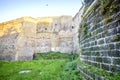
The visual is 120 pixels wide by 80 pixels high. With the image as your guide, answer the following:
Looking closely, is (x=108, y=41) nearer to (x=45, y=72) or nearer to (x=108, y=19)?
(x=108, y=19)

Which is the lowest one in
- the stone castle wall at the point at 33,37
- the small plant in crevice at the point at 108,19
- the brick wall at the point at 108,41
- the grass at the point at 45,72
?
the grass at the point at 45,72

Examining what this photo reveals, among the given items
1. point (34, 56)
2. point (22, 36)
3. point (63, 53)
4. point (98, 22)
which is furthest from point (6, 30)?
point (98, 22)

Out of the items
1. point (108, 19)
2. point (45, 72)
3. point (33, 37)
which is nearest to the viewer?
point (108, 19)

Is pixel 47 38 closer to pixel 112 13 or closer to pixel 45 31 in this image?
pixel 45 31

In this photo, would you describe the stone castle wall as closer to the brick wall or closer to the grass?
the grass

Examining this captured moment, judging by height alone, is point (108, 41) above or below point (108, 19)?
below

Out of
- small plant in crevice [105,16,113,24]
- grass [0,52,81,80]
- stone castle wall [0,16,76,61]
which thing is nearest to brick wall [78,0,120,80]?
small plant in crevice [105,16,113,24]

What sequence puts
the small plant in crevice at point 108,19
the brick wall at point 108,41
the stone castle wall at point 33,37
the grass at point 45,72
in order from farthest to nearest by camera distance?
the stone castle wall at point 33,37
the grass at point 45,72
the small plant in crevice at point 108,19
the brick wall at point 108,41

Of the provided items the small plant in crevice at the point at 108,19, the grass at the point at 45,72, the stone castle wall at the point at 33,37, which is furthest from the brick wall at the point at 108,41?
the stone castle wall at the point at 33,37

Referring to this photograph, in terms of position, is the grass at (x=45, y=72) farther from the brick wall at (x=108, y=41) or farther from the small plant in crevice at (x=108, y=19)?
the small plant in crevice at (x=108, y=19)

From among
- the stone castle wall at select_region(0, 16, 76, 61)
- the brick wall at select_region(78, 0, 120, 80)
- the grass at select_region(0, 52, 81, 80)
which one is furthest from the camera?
the stone castle wall at select_region(0, 16, 76, 61)

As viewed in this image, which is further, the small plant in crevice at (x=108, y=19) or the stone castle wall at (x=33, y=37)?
the stone castle wall at (x=33, y=37)

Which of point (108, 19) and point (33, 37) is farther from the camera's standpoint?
point (33, 37)

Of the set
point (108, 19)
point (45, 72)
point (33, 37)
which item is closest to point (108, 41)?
point (108, 19)
